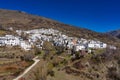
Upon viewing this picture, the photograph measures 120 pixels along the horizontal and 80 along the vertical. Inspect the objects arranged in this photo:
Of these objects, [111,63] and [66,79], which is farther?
[111,63]

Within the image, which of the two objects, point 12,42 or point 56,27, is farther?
point 56,27

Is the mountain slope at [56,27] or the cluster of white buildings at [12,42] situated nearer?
the cluster of white buildings at [12,42]

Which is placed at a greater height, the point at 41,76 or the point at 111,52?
the point at 111,52

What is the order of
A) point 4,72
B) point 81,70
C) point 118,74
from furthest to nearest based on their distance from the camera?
point 81,70 → point 4,72 → point 118,74

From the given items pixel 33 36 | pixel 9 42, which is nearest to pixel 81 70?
pixel 9 42

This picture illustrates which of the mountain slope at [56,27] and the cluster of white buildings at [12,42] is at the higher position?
the mountain slope at [56,27]

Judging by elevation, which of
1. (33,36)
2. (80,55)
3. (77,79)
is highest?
(33,36)

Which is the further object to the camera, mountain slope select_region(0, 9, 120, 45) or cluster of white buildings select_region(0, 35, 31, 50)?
mountain slope select_region(0, 9, 120, 45)

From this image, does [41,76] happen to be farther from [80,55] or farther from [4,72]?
[80,55]

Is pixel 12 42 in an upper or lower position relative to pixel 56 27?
lower

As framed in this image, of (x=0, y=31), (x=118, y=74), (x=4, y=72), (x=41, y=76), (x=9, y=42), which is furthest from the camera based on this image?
(x=0, y=31)

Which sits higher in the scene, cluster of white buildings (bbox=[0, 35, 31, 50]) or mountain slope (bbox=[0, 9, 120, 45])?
mountain slope (bbox=[0, 9, 120, 45])
